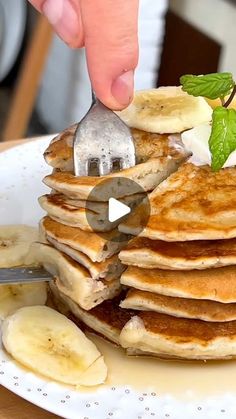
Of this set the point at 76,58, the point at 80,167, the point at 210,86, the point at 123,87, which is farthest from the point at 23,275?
the point at 76,58

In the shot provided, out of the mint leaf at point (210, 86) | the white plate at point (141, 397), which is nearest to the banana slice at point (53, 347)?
the white plate at point (141, 397)

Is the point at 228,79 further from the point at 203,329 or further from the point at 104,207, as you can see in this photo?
the point at 203,329

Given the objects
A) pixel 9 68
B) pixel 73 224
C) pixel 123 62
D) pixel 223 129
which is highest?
pixel 123 62

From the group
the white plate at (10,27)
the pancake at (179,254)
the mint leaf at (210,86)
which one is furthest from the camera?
the white plate at (10,27)

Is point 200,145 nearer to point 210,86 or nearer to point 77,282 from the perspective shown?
point 210,86

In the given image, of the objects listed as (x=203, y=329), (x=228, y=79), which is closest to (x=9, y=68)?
(x=228, y=79)

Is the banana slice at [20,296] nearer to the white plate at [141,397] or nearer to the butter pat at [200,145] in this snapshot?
the white plate at [141,397]
